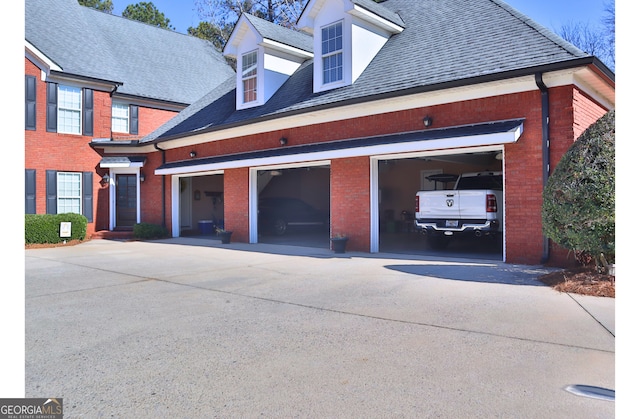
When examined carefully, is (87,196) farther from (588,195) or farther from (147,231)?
(588,195)

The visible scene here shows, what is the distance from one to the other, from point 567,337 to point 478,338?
0.92 metres

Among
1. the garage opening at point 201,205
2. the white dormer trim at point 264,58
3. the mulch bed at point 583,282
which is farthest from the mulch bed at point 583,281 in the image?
the garage opening at point 201,205

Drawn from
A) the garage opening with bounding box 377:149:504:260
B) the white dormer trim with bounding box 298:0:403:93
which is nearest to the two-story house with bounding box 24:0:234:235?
the white dormer trim with bounding box 298:0:403:93

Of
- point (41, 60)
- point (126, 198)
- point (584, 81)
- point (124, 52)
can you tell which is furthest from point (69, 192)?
point (584, 81)

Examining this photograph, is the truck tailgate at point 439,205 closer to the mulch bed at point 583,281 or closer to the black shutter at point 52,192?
the mulch bed at point 583,281

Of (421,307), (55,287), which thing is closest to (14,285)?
(55,287)

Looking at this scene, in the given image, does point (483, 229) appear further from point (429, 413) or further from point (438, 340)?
point (429, 413)

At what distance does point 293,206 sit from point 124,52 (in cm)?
1166

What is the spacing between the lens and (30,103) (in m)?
17.0

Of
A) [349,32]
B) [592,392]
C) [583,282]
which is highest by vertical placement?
[349,32]

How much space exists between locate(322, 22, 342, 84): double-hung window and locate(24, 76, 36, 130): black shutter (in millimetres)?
11377

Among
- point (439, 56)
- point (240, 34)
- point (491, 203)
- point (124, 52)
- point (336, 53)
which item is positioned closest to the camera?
point (491, 203)

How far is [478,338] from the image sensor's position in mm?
4730

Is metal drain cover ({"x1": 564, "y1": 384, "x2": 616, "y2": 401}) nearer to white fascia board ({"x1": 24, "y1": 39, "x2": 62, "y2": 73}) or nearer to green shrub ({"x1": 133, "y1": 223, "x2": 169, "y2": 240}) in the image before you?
green shrub ({"x1": 133, "y1": 223, "x2": 169, "y2": 240})
